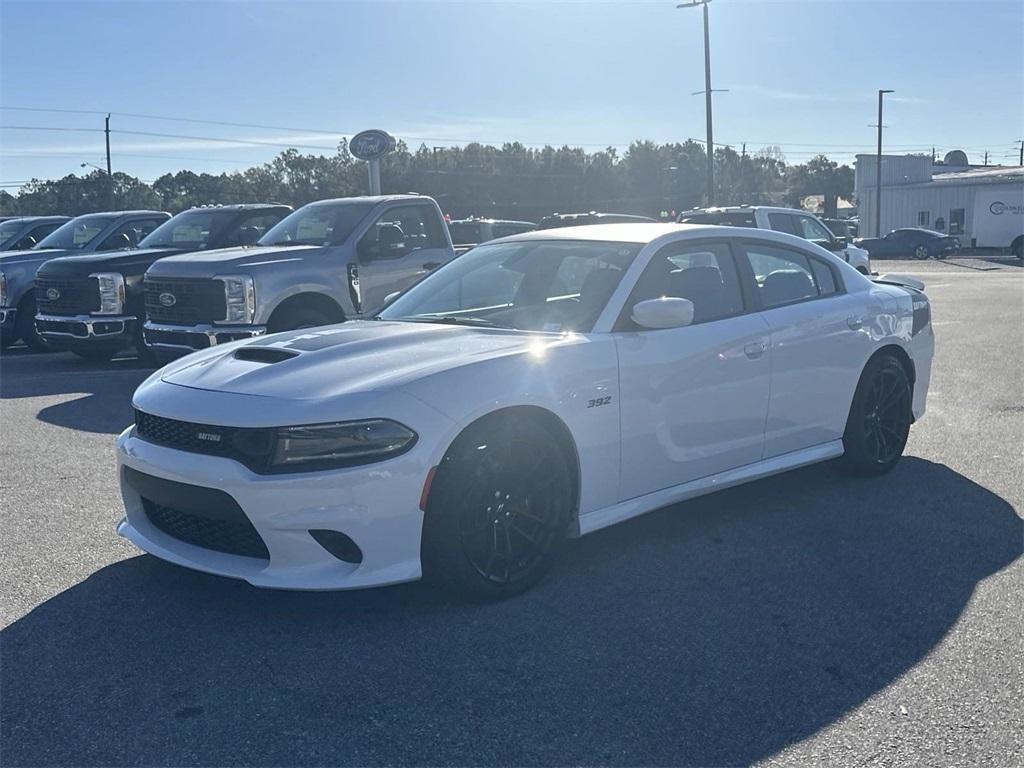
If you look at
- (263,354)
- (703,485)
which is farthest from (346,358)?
(703,485)

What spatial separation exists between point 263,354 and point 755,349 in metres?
2.45

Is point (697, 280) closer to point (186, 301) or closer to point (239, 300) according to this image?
point (239, 300)

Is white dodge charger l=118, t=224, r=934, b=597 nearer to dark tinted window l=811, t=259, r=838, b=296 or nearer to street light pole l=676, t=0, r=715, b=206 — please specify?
dark tinted window l=811, t=259, r=838, b=296

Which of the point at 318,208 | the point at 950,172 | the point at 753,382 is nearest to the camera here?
the point at 753,382

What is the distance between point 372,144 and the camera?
17406 mm

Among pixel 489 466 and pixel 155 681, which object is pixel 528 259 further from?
pixel 155 681

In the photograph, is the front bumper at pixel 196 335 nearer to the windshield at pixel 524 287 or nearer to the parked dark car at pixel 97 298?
the parked dark car at pixel 97 298

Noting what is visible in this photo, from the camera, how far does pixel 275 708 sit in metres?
3.36

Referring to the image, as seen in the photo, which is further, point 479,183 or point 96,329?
point 479,183

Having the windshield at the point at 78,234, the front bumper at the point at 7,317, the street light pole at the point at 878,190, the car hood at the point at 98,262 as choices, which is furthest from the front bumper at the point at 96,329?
the street light pole at the point at 878,190

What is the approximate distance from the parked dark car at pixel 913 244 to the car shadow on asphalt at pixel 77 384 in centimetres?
3710

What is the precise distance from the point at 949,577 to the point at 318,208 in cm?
805

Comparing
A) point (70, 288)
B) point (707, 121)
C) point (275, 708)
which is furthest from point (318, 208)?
point (707, 121)

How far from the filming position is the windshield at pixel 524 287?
4.96 meters
